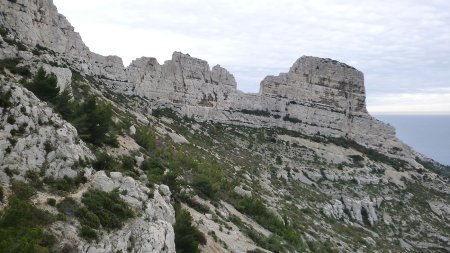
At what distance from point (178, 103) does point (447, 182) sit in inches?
2740

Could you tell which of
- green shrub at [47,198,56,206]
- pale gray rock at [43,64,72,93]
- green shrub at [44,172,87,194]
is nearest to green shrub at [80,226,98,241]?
green shrub at [47,198,56,206]

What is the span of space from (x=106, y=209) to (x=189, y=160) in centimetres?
2581

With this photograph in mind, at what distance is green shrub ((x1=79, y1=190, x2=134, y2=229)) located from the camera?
67.0ft

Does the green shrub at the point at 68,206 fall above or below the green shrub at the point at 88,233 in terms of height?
above

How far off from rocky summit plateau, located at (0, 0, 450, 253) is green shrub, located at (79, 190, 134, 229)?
0.08m

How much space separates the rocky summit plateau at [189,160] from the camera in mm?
21422

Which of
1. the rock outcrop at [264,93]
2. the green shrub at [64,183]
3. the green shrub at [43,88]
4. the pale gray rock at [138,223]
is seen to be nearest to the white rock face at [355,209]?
the rock outcrop at [264,93]

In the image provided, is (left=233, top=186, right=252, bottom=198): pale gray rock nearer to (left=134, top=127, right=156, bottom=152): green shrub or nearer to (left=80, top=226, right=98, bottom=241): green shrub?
(left=134, top=127, right=156, bottom=152): green shrub

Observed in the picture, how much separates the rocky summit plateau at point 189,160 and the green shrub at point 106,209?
8 centimetres

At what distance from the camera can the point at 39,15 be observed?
6350 cm

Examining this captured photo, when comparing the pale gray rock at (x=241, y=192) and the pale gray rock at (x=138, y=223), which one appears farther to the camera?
the pale gray rock at (x=241, y=192)

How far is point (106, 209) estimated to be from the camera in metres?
21.7

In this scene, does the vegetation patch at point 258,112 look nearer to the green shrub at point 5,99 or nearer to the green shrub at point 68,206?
the green shrub at point 5,99

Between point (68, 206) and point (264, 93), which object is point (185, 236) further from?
point (264, 93)
